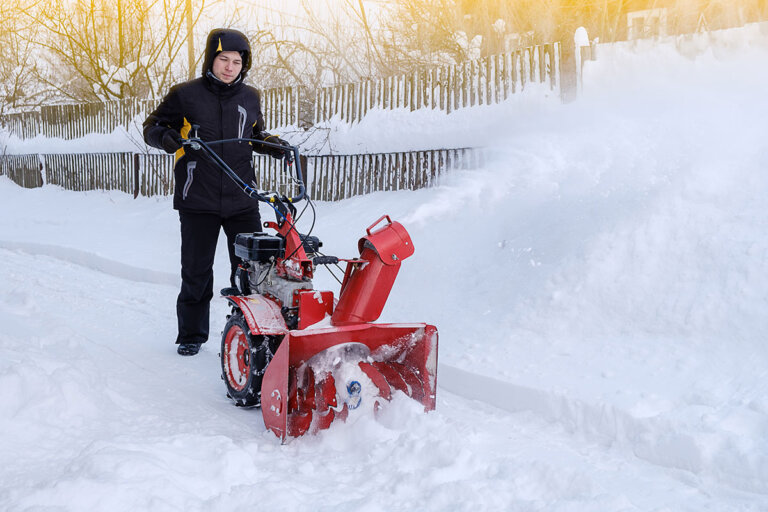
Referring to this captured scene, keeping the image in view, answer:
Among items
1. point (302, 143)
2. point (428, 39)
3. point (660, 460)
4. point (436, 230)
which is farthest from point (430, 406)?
point (428, 39)

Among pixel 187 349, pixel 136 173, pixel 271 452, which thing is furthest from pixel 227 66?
pixel 136 173

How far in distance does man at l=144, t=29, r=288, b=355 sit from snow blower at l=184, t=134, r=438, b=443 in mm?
765

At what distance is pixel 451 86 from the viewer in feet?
26.5

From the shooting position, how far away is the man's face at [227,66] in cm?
408

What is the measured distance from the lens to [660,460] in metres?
3.01

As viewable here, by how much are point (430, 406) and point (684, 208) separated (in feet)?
8.11

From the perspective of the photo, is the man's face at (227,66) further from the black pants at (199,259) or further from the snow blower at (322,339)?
the snow blower at (322,339)

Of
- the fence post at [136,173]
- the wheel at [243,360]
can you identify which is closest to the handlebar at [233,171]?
the wheel at [243,360]

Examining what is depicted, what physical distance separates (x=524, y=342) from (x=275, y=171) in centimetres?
680

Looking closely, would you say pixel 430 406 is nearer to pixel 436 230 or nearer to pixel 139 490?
pixel 139 490

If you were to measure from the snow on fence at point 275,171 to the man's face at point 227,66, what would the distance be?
2.22ft

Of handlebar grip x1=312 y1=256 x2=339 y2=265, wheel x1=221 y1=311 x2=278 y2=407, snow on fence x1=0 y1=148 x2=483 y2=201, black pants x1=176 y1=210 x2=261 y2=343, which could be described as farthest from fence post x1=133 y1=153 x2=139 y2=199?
handlebar grip x1=312 y1=256 x2=339 y2=265

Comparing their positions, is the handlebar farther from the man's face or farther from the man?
the man's face

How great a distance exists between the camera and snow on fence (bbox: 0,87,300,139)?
10453 mm
